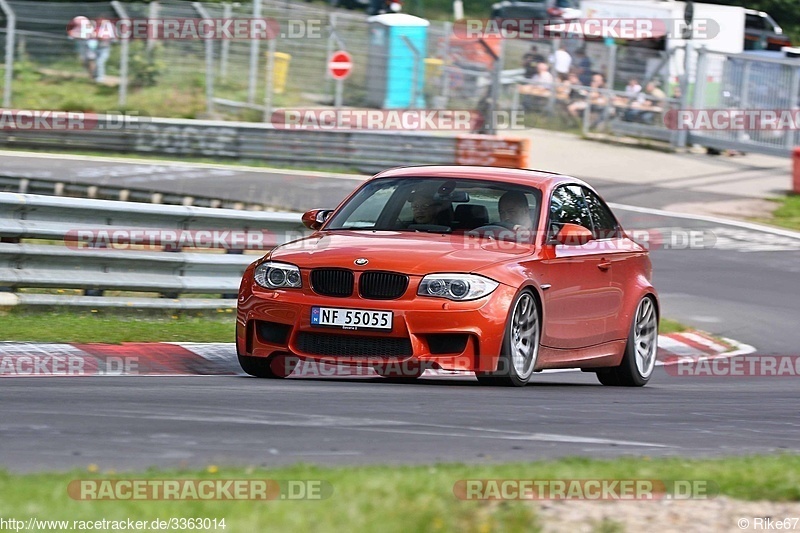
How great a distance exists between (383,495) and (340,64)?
25.1m

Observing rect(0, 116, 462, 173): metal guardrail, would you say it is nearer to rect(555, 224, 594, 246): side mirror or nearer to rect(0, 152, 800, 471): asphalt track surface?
rect(0, 152, 800, 471): asphalt track surface

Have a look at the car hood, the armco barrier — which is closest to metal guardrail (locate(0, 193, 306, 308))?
the car hood

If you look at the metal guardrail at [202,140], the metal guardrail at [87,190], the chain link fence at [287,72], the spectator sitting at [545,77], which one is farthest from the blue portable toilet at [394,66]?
the metal guardrail at [87,190]

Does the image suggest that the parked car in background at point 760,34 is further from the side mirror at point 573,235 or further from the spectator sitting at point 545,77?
the side mirror at point 573,235

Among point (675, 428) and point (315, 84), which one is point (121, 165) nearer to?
point (315, 84)

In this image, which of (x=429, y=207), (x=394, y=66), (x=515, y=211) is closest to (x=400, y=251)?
(x=429, y=207)

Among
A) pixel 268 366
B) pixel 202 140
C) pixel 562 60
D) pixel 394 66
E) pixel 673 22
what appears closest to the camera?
pixel 268 366

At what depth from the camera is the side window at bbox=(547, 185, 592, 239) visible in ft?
32.1

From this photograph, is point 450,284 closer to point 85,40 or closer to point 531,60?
point 85,40

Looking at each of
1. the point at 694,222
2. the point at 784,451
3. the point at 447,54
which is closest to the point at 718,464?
the point at 784,451

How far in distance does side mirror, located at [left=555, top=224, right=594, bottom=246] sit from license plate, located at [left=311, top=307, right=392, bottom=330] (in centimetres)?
148

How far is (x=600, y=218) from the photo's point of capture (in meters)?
10.6

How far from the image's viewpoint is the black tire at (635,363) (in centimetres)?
1064

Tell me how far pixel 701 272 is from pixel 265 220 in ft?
25.0
